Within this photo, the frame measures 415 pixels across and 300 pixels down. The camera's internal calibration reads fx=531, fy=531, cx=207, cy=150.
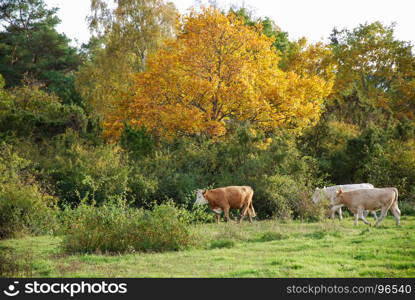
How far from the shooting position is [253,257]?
1101 cm

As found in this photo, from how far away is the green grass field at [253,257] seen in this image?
367 inches

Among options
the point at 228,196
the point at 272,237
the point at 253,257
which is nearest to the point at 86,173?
the point at 228,196

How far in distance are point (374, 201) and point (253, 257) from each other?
696cm

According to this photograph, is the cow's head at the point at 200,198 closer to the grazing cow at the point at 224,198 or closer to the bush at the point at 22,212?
the grazing cow at the point at 224,198

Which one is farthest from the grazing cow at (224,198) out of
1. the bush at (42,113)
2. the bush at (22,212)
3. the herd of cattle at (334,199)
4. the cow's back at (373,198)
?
the bush at (42,113)

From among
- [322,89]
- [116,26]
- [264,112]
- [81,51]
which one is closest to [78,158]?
[264,112]

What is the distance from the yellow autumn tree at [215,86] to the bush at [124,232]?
1174 cm

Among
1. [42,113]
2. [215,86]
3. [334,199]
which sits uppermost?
[215,86]

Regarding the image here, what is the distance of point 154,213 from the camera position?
1281cm

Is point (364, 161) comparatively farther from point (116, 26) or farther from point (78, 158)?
point (116, 26)

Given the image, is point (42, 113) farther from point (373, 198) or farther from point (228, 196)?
point (373, 198)

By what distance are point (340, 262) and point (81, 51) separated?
51418 millimetres

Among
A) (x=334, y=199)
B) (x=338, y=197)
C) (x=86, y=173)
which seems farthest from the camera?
(x=86, y=173)

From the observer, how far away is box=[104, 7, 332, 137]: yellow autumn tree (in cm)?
2458
